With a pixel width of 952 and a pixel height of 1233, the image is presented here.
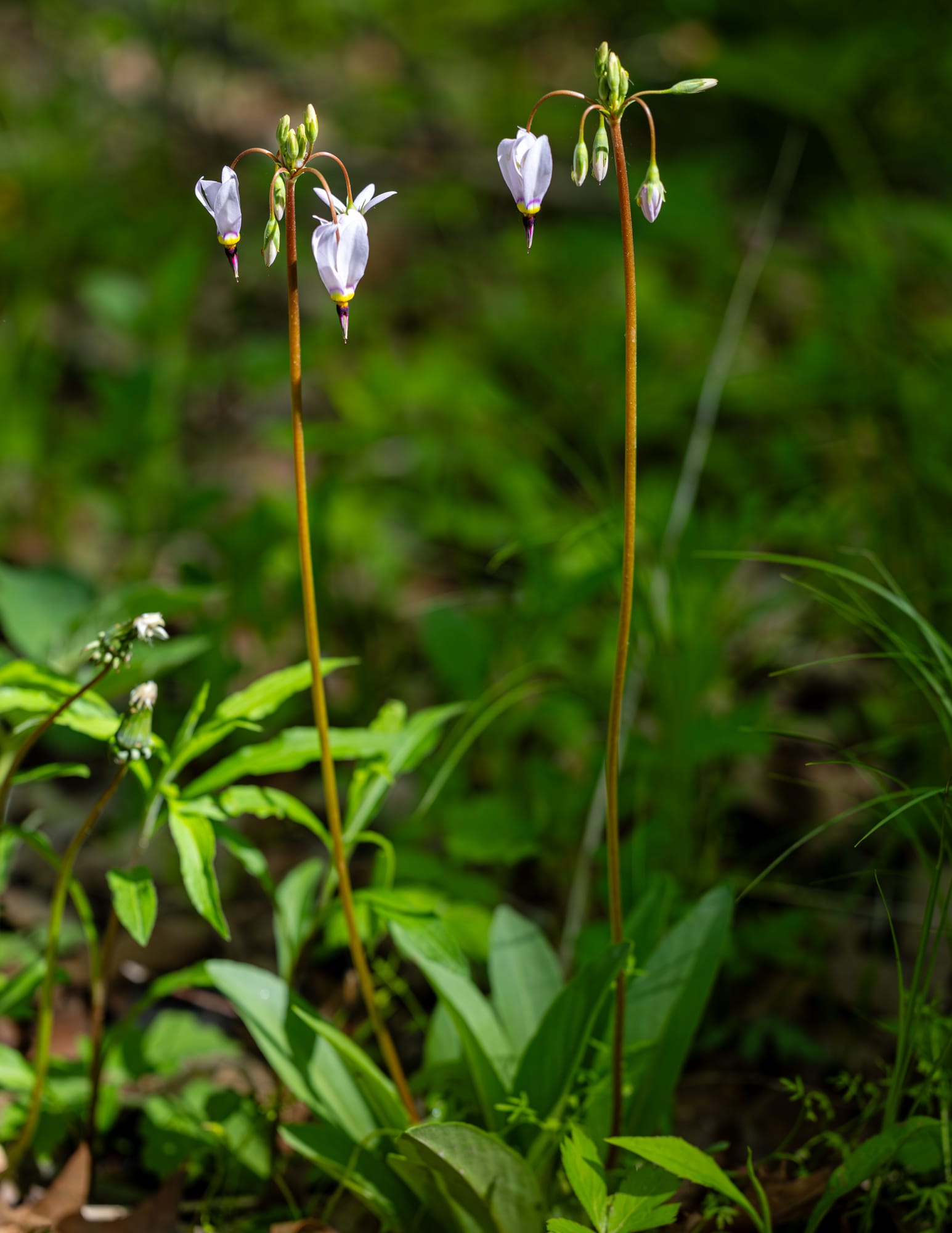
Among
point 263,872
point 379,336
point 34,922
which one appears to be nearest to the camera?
point 263,872

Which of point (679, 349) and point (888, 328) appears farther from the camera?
point (679, 349)

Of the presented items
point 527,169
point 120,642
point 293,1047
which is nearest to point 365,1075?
point 293,1047

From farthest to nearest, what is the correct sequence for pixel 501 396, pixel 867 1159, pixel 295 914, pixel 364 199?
1. pixel 501 396
2. pixel 295 914
3. pixel 867 1159
4. pixel 364 199

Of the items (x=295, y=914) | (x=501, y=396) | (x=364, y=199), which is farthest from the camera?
(x=501, y=396)

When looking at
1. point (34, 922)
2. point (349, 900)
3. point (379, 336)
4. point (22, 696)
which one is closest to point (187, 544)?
point (379, 336)

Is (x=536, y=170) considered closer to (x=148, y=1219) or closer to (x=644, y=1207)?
(x=644, y=1207)

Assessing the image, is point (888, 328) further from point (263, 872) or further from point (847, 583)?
point (263, 872)
